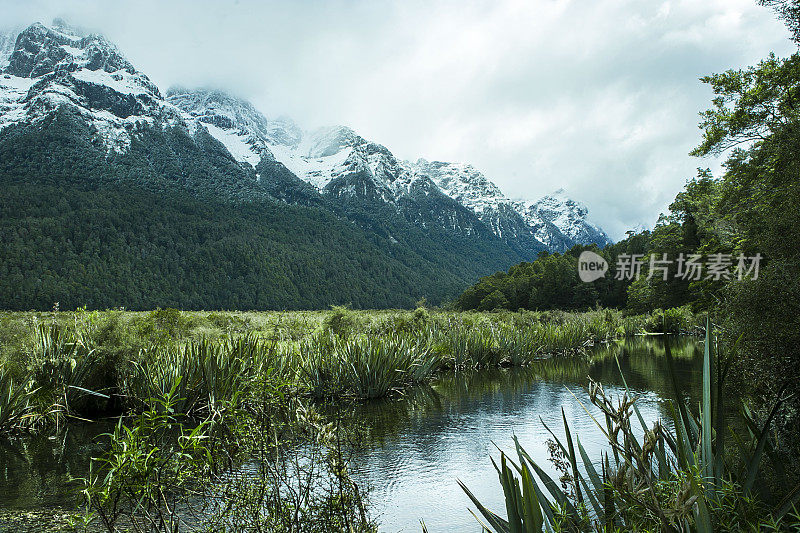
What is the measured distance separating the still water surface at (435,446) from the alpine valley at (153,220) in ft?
198

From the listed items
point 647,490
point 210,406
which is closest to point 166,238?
point 210,406

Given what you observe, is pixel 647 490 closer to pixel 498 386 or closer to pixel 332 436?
pixel 332 436

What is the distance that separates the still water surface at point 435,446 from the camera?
14.0ft

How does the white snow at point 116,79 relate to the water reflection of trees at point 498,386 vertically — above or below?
above

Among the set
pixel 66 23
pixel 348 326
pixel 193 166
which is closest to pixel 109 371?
pixel 348 326

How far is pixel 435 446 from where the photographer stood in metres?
5.99

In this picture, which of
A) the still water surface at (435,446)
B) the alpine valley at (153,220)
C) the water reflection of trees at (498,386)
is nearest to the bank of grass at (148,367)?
the still water surface at (435,446)

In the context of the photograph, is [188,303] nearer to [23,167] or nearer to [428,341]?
[23,167]

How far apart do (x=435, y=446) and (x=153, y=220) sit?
90008 millimetres

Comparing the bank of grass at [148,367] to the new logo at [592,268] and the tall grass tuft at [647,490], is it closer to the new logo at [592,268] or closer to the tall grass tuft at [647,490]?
the tall grass tuft at [647,490]

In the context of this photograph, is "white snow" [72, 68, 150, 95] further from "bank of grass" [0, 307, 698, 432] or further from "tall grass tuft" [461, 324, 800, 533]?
"tall grass tuft" [461, 324, 800, 533]

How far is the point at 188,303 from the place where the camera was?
71.5m

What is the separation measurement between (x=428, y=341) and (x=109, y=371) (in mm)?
7018

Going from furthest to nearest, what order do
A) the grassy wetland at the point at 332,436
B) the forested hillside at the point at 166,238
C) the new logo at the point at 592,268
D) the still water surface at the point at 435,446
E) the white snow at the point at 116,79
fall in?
the white snow at the point at 116,79 → the forested hillside at the point at 166,238 → the new logo at the point at 592,268 → the still water surface at the point at 435,446 → the grassy wetland at the point at 332,436
